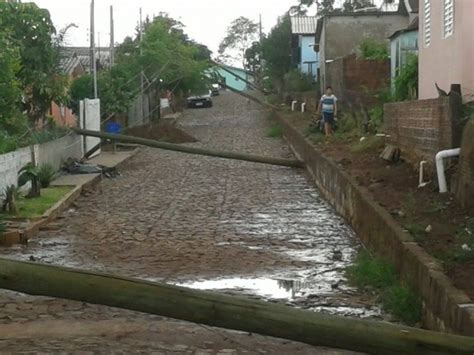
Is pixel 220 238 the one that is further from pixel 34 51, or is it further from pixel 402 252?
pixel 34 51

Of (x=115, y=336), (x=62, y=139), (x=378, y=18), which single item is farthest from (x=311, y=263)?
(x=378, y=18)

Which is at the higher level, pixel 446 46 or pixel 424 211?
pixel 446 46

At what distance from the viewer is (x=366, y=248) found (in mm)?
12805

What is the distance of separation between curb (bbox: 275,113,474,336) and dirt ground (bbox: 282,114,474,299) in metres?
0.14

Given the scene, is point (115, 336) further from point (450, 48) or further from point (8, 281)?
point (450, 48)

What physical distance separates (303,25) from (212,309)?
2472 inches

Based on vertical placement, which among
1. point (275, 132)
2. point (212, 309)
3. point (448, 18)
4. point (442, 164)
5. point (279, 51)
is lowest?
point (275, 132)

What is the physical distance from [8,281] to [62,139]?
63.3ft

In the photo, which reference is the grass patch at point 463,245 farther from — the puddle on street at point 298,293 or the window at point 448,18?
the window at point 448,18

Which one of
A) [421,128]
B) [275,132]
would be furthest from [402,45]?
[421,128]

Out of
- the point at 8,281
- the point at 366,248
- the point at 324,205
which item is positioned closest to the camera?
the point at 8,281

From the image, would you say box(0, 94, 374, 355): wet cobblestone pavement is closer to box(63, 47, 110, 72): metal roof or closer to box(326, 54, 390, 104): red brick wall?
box(326, 54, 390, 104): red brick wall

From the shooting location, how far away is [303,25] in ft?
219

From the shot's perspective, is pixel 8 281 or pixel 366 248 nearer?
pixel 8 281
